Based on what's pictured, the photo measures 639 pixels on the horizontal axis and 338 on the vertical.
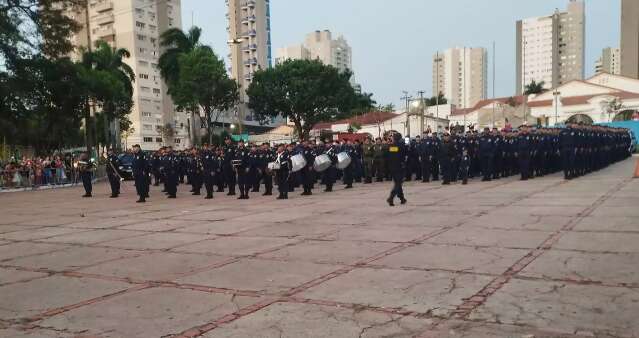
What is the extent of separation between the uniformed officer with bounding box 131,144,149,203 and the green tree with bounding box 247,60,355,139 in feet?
108

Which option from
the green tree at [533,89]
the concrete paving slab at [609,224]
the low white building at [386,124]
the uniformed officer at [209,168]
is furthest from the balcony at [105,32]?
the concrete paving slab at [609,224]

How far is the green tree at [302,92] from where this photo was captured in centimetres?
4925

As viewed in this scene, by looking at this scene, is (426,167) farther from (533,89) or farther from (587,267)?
(533,89)

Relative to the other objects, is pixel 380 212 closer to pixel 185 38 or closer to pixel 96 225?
pixel 96 225

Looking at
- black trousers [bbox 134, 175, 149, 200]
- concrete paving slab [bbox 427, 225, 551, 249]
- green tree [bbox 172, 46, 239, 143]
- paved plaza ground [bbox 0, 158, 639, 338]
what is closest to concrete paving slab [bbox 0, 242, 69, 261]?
paved plaza ground [bbox 0, 158, 639, 338]

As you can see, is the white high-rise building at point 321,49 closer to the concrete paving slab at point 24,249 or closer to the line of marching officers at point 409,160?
the line of marching officers at point 409,160

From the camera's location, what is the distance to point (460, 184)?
16750 mm

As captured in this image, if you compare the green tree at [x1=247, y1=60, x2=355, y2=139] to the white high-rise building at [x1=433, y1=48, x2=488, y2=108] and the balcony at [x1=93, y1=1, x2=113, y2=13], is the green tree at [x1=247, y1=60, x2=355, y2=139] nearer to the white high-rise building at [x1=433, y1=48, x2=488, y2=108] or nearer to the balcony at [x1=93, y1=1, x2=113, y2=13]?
the balcony at [x1=93, y1=1, x2=113, y2=13]

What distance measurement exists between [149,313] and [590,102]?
65.3 meters

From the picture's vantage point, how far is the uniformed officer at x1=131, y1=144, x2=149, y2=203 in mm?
16531

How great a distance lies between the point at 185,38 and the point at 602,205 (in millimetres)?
37830

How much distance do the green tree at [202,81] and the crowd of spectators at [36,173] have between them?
11.4m

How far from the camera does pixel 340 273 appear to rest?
6.00 metres

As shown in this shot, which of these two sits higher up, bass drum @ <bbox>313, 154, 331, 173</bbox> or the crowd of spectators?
bass drum @ <bbox>313, 154, 331, 173</bbox>
